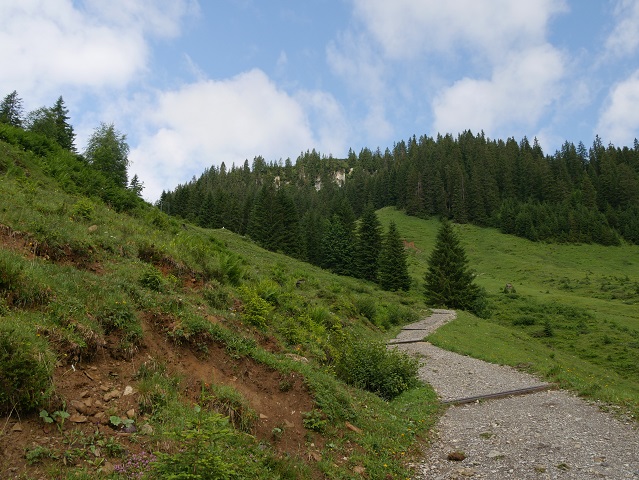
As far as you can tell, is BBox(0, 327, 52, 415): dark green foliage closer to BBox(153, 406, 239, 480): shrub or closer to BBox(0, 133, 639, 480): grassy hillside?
BBox(0, 133, 639, 480): grassy hillside

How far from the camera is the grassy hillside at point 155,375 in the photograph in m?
5.18

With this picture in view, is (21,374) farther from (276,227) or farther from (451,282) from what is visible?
(276,227)

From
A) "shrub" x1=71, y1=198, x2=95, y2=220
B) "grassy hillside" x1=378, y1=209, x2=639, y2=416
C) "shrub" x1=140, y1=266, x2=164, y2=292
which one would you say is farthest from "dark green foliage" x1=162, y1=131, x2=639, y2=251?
"shrub" x1=140, y1=266, x2=164, y2=292

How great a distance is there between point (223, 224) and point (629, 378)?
82596 millimetres

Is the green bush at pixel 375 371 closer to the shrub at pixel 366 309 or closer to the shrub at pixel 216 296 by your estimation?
the shrub at pixel 216 296

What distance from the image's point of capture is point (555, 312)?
45625 millimetres

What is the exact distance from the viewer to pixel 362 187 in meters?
151

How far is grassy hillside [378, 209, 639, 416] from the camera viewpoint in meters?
21.6

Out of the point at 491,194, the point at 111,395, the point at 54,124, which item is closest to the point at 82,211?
the point at 111,395

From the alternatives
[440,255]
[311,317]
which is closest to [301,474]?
[311,317]

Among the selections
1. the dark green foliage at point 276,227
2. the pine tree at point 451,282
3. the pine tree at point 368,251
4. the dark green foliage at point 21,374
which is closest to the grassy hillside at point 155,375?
the dark green foliage at point 21,374

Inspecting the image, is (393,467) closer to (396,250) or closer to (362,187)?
(396,250)

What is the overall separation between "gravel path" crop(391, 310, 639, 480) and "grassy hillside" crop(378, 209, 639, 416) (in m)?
1.64

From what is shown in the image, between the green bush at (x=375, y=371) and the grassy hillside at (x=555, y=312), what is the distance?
19.3 ft
